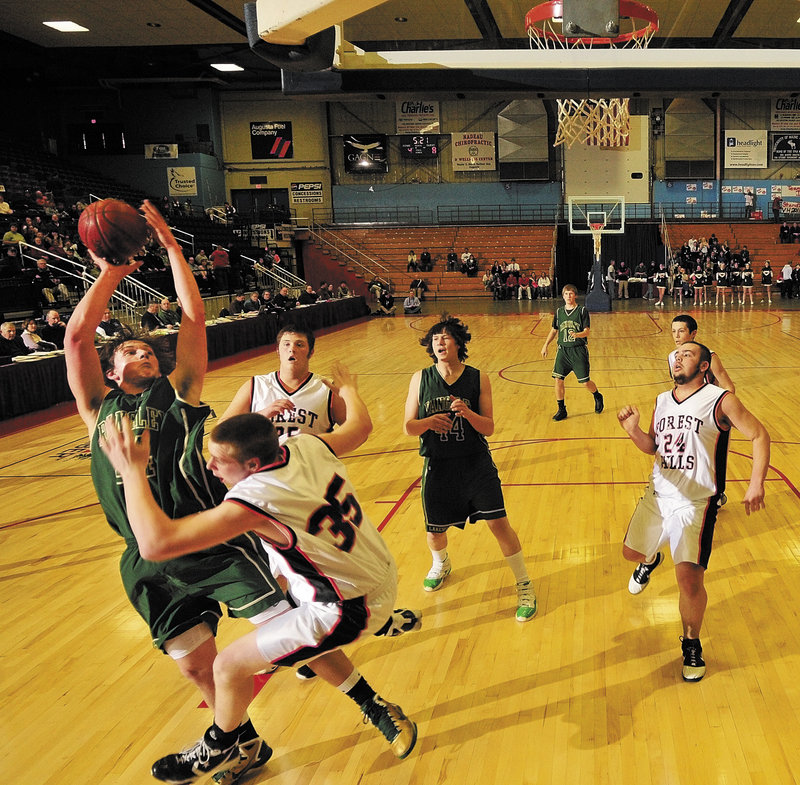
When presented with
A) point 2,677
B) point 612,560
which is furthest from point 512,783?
point 2,677

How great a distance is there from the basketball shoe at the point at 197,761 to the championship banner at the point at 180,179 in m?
31.1

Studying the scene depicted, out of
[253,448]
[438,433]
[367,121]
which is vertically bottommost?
[438,433]

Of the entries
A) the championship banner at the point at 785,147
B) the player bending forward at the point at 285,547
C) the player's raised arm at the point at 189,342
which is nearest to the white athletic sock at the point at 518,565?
the player bending forward at the point at 285,547

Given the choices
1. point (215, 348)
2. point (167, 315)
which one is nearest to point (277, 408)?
point (167, 315)

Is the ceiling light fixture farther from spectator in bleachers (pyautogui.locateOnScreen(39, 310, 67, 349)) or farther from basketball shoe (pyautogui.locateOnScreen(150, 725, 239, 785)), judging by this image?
basketball shoe (pyautogui.locateOnScreen(150, 725, 239, 785))

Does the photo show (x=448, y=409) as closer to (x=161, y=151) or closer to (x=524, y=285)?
(x=524, y=285)

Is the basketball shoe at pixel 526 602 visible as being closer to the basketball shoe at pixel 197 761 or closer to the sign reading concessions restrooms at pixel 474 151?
the basketball shoe at pixel 197 761

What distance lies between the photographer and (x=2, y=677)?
12.1 feet

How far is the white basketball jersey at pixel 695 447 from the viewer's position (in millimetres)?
3379

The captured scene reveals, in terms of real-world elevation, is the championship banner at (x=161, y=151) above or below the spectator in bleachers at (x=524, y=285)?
above

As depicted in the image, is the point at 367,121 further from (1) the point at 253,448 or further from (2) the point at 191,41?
(1) the point at 253,448

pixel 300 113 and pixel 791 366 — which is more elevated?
pixel 300 113

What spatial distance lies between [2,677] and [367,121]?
3178 centimetres

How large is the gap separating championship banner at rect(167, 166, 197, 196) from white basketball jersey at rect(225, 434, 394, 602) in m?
31.0
